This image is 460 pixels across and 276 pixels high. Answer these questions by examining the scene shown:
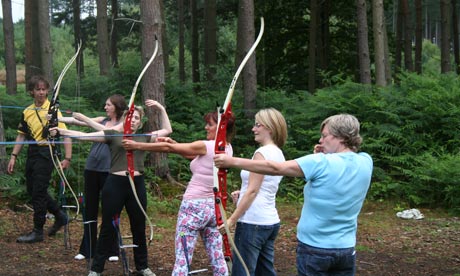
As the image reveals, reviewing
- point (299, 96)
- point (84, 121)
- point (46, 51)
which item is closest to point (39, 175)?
point (84, 121)

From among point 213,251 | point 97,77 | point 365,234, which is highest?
point 97,77

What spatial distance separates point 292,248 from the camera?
707cm

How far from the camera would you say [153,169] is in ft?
32.1

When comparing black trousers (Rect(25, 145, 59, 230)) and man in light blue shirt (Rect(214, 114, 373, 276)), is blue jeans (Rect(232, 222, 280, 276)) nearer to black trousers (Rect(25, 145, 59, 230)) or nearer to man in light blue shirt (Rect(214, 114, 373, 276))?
man in light blue shirt (Rect(214, 114, 373, 276))

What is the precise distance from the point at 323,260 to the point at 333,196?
1.16ft

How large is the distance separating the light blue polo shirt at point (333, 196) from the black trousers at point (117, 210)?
7.10 ft

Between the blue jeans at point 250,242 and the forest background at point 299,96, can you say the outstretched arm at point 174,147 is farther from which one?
the forest background at point 299,96

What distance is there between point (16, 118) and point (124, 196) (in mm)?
6765

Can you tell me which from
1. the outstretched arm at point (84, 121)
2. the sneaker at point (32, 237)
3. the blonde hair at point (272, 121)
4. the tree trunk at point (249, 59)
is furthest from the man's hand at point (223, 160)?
the tree trunk at point (249, 59)

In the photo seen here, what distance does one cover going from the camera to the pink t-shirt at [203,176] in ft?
14.4

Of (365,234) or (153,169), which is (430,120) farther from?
(153,169)

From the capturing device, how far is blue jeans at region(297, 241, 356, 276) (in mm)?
3176

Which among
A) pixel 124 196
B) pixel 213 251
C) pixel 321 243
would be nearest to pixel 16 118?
pixel 124 196

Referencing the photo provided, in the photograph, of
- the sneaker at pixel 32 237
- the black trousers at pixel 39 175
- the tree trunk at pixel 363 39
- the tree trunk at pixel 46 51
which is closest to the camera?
the black trousers at pixel 39 175
